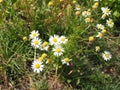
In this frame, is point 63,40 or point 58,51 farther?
point 63,40

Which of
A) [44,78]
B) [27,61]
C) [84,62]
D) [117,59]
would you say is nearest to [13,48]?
[27,61]

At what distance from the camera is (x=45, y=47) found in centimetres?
284

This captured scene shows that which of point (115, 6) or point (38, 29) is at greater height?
point (115, 6)

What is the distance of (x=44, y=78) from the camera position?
280cm

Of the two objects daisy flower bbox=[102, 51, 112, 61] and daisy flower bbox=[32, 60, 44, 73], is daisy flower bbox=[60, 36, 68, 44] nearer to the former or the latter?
daisy flower bbox=[32, 60, 44, 73]

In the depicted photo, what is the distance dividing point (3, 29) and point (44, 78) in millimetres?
576

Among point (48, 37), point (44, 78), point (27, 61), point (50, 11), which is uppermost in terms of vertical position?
point (50, 11)

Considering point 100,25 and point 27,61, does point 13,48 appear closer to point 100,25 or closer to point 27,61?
point 27,61

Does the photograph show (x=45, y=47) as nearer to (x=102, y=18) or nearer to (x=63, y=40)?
(x=63, y=40)

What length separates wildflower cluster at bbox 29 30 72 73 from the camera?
2.76 metres

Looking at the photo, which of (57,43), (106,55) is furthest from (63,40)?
(106,55)

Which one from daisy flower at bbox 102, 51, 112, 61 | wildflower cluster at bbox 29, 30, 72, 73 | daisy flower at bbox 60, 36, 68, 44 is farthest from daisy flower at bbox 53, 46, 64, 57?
daisy flower at bbox 102, 51, 112, 61

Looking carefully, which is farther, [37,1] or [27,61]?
[37,1]

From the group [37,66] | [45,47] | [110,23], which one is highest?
[110,23]
